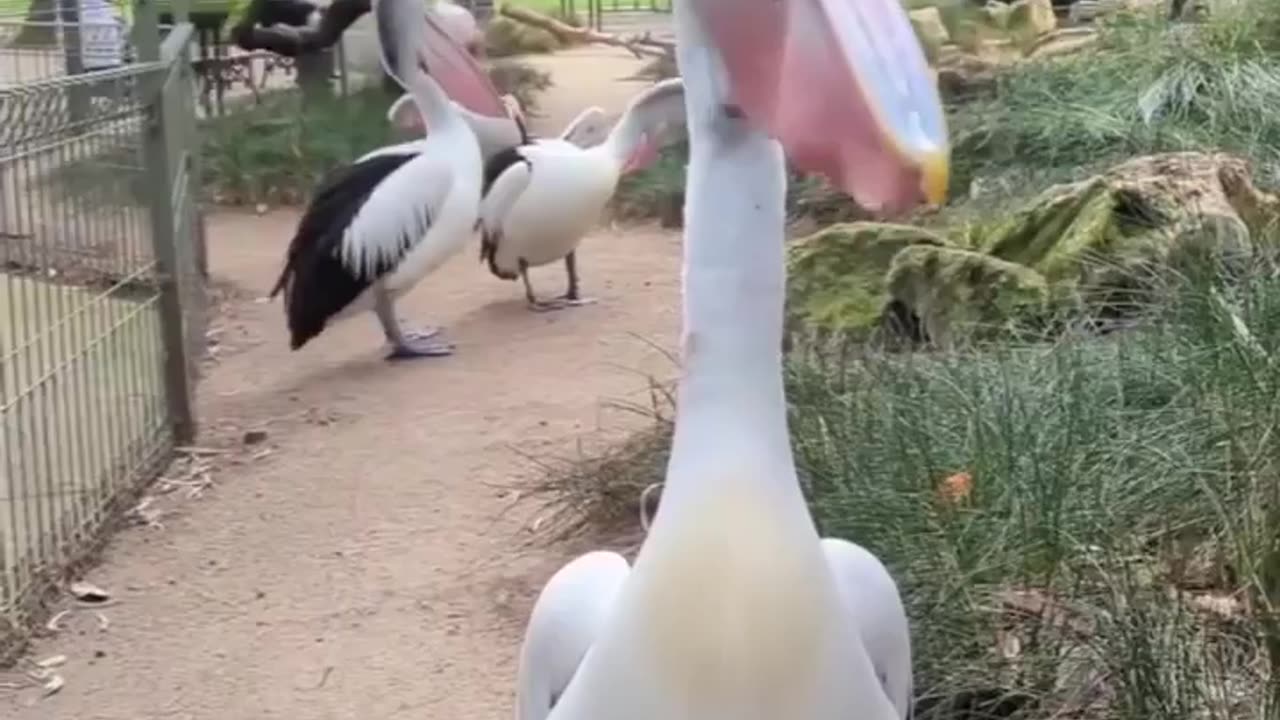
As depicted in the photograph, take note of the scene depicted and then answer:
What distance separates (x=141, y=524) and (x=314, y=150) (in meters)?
6.35

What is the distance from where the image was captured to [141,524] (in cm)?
546

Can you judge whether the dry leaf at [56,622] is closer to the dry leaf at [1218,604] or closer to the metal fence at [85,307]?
the metal fence at [85,307]

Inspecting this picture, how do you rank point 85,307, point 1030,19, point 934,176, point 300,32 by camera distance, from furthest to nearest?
point 1030,19, point 300,32, point 85,307, point 934,176

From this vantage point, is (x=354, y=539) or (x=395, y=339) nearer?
(x=354, y=539)

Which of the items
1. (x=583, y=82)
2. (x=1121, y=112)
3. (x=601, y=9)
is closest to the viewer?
(x=1121, y=112)

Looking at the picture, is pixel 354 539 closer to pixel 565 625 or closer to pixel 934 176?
pixel 565 625

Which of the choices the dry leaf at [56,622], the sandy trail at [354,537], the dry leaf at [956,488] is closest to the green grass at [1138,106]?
the sandy trail at [354,537]

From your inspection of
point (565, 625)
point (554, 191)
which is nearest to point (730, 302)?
point (565, 625)

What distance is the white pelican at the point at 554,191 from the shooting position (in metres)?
8.31

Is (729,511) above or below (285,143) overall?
above

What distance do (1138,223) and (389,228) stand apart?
3.01 meters

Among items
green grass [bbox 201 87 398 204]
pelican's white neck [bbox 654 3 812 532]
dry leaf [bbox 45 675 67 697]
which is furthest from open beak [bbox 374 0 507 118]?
pelican's white neck [bbox 654 3 812 532]

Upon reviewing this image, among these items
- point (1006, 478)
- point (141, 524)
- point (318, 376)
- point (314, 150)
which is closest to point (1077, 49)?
point (314, 150)

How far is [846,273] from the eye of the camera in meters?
6.43
